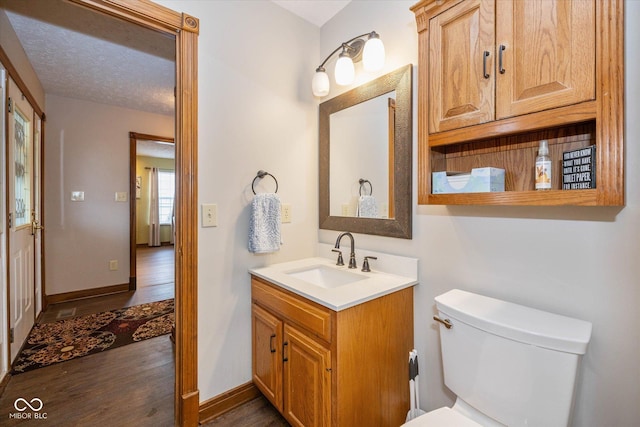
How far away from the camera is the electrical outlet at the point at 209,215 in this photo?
5.11 ft

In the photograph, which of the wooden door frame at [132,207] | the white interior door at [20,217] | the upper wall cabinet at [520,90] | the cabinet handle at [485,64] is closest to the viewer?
the upper wall cabinet at [520,90]

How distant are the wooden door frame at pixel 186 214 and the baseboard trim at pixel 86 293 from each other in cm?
283

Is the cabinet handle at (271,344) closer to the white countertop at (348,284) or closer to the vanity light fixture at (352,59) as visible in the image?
the white countertop at (348,284)

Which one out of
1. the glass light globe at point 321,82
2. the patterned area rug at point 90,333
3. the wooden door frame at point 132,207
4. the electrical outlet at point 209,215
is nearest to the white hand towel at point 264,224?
the electrical outlet at point 209,215

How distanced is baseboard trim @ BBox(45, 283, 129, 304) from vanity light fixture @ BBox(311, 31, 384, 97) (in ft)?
11.8

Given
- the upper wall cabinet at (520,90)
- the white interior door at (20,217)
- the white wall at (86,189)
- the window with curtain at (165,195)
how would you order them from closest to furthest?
the upper wall cabinet at (520,90)
the white interior door at (20,217)
the white wall at (86,189)
the window with curtain at (165,195)

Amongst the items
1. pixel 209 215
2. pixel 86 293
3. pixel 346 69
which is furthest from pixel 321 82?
pixel 86 293

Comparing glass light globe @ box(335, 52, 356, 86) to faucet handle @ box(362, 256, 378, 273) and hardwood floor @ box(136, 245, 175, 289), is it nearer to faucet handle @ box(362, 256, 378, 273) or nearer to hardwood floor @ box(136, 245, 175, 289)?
faucet handle @ box(362, 256, 378, 273)

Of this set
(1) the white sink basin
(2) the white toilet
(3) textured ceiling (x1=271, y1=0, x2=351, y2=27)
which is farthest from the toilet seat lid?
(3) textured ceiling (x1=271, y1=0, x2=351, y2=27)

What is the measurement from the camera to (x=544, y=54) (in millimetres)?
904

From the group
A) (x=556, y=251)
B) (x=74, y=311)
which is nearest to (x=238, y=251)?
(x=556, y=251)

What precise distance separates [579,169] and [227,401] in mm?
1938

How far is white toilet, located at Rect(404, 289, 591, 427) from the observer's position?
2.80 ft

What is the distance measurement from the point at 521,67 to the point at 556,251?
0.65 meters
